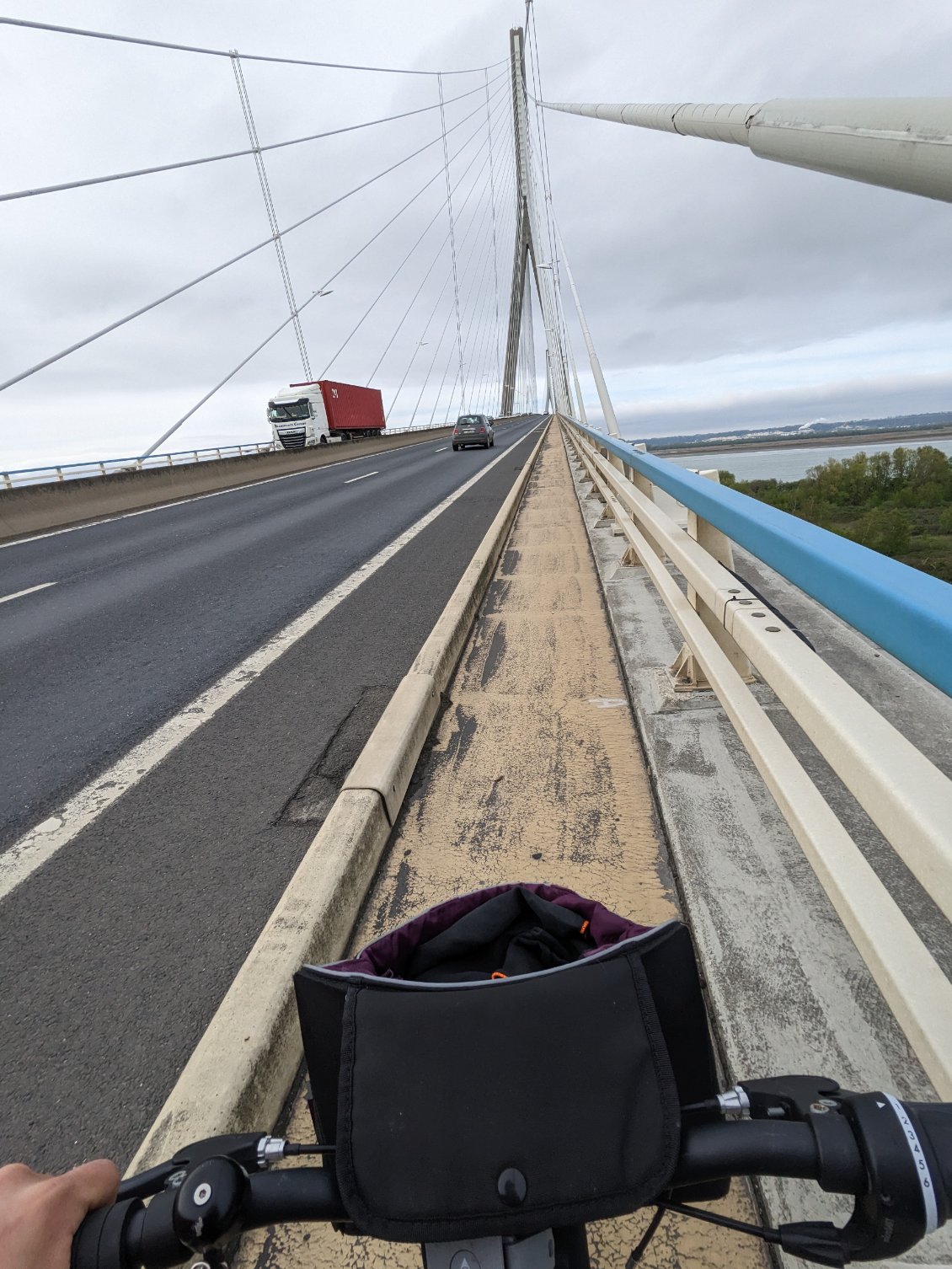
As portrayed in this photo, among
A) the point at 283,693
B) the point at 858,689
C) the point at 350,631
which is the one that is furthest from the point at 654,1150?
A: the point at 350,631

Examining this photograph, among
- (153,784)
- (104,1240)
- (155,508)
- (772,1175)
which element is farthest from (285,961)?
(155,508)

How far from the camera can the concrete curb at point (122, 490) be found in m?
12.0

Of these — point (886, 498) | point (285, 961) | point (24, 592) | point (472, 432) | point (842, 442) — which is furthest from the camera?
point (842, 442)

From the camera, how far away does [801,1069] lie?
1366 mm

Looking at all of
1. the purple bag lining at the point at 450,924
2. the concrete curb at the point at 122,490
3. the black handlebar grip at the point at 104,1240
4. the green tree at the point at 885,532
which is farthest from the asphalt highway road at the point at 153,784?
the green tree at the point at 885,532

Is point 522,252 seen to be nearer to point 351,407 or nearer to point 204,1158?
point 351,407

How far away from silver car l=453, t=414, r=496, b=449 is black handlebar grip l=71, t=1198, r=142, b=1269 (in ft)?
90.8

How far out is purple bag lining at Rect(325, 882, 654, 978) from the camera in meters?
1.32

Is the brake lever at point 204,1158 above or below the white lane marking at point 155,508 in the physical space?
above

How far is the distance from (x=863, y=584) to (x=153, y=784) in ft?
9.13

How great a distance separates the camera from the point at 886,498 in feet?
210

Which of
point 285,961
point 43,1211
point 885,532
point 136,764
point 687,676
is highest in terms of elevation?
point 43,1211

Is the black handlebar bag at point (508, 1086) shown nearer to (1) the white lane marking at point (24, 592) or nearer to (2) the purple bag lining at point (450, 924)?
(2) the purple bag lining at point (450, 924)

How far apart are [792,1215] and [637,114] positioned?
222 inches
